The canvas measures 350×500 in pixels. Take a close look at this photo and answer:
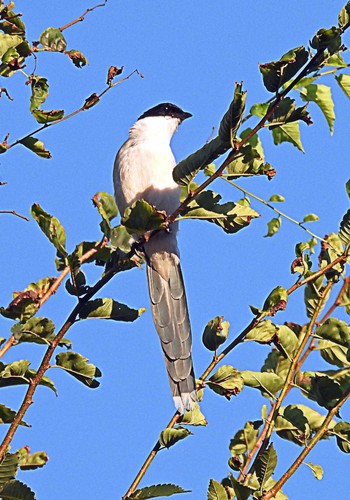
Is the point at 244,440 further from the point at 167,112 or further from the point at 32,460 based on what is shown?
the point at 167,112

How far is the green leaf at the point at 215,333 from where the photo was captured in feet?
8.88

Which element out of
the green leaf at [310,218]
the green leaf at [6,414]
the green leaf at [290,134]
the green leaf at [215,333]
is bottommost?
the green leaf at [6,414]

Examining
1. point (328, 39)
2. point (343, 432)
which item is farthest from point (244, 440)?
point (328, 39)

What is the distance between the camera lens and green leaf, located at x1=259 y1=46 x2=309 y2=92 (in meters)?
2.30

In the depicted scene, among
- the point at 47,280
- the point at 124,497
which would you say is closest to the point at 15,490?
the point at 124,497

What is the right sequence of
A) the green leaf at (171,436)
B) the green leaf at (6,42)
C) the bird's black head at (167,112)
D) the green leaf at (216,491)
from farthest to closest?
the bird's black head at (167,112)
the green leaf at (6,42)
the green leaf at (171,436)
the green leaf at (216,491)

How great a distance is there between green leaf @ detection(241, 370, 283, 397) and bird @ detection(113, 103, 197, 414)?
1507 mm

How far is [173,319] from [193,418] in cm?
203

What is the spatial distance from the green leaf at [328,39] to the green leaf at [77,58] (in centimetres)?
109

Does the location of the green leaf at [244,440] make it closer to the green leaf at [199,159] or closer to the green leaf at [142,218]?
the green leaf at [142,218]

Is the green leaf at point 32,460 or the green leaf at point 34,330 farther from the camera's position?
the green leaf at point 32,460

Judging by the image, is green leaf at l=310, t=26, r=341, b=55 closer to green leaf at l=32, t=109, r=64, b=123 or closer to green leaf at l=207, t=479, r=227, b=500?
green leaf at l=32, t=109, r=64, b=123

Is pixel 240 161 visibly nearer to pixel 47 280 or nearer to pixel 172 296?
pixel 47 280

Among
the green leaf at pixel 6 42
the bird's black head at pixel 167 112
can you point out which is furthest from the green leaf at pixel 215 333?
the bird's black head at pixel 167 112
